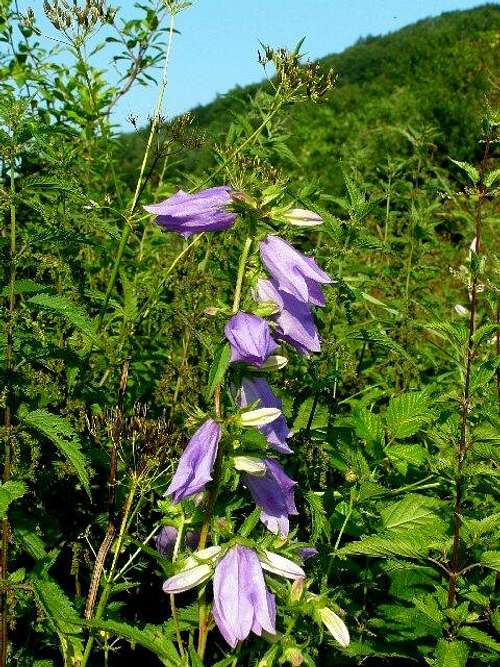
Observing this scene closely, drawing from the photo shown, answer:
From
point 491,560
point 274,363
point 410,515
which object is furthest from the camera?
point 410,515

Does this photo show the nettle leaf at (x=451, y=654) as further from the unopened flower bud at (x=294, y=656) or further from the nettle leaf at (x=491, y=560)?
the unopened flower bud at (x=294, y=656)

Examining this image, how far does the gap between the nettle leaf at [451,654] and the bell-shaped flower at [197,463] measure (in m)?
0.86

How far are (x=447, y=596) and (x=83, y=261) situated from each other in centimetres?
205

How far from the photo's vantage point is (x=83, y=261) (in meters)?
3.62

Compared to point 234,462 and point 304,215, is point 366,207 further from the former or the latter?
point 234,462

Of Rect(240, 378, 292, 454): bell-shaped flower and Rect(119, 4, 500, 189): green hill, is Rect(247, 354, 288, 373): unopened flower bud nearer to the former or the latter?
Rect(240, 378, 292, 454): bell-shaped flower

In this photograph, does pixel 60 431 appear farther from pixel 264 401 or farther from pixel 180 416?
pixel 180 416

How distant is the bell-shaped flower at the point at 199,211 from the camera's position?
175 centimetres

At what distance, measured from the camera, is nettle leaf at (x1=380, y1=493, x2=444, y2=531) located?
7.70ft

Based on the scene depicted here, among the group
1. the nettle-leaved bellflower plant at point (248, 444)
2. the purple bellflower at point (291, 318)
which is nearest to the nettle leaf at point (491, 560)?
the nettle-leaved bellflower plant at point (248, 444)

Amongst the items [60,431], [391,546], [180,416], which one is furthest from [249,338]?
[180,416]

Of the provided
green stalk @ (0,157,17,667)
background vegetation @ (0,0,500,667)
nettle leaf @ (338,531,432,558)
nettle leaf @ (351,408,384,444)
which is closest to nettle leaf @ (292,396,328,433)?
background vegetation @ (0,0,500,667)

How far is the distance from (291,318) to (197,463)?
0.36 meters

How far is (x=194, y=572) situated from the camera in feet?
5.55
